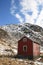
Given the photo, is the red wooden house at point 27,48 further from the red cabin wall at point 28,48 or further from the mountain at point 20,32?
the mountain at point 20,32

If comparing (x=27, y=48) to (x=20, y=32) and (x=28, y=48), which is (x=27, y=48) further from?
(x=20, y=32)

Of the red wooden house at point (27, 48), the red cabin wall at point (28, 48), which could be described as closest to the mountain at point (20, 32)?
the red cabin wall at point (28, 48)

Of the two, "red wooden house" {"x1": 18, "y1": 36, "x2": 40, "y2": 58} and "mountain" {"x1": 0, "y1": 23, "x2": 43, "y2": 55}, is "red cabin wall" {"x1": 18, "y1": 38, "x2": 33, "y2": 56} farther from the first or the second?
"mountain" {"x1": 0, "y1": 23, "x2": 43, "y2": 55}

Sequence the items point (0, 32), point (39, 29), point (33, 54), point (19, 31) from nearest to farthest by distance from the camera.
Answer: point (33, 54)
point (0, 32)
point (19, 31)
point (39, 29)

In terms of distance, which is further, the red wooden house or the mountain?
the mountain

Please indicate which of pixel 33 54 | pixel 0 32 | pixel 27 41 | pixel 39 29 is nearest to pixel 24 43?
pixel 27 41

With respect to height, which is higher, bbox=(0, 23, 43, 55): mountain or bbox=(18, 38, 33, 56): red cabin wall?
bbox=(0, 23, 43, 55): mountain

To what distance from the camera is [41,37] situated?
316ft

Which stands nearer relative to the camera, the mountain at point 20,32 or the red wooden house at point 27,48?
the red wooden house at point 27,48

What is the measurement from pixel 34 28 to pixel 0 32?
33240mm

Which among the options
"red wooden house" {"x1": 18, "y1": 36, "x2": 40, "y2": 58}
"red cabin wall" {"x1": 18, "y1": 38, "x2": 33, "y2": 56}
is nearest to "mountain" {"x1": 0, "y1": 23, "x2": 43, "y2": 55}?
"red cabin wall" {"x1": 18, "y1": 38, "x2": 33, "y2": 56}

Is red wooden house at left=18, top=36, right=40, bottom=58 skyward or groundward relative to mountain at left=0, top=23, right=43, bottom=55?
groundward

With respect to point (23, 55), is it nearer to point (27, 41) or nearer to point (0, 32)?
point (27, 41)

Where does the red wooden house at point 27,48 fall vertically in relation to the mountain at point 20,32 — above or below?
below
